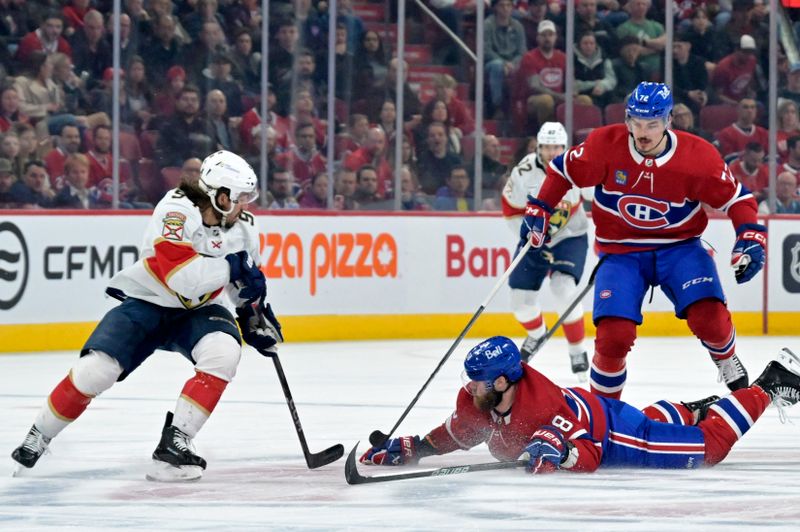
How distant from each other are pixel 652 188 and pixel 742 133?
6857mm

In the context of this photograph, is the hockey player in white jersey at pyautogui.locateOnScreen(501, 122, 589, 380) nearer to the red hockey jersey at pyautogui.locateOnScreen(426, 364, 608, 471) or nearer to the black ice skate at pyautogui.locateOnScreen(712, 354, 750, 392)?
the black ice skate at pyautogui.locateOnScreen(712, 354, 750, 392)

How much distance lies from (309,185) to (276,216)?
511 millimetres

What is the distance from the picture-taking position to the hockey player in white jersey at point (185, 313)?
514cm

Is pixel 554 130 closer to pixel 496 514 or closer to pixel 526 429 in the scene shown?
pixel 526 429

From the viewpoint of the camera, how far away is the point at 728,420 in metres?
5.35

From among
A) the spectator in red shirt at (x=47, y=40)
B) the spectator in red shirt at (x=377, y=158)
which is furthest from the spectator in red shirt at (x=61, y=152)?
the spectator in red shirt at (x=377, y=158)

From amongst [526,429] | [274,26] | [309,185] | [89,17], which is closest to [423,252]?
[309,185]

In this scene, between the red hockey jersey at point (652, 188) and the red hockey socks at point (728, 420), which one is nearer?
the red hockey socks at point (728, 420)

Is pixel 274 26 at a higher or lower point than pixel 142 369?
higher

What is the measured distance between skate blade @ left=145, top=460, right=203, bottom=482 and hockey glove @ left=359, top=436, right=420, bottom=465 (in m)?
0.58

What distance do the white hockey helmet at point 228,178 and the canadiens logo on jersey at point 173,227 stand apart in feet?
0.44

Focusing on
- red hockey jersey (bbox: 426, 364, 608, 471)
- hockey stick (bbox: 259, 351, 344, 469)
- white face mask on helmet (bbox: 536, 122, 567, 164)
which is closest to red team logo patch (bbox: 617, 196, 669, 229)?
red hockey jersey (bbox: 426, 364, 608, 471)

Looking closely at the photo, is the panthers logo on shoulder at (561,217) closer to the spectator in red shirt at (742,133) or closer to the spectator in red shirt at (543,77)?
the spectator in red shirt at (543,77)

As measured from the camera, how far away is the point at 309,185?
11.1 metres
